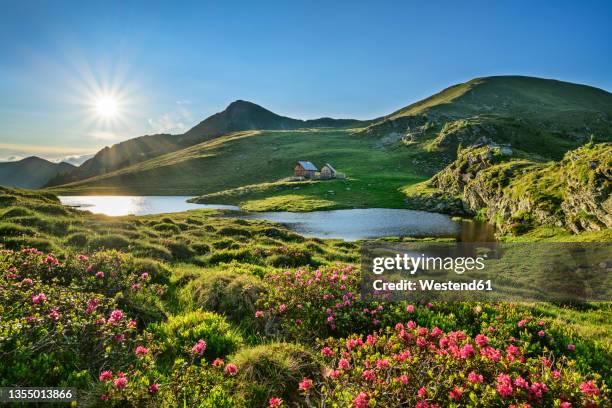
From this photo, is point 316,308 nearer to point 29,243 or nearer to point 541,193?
point 29,243

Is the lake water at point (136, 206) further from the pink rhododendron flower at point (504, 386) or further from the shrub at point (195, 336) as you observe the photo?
the pink rhododendron flower at point (504, 386)

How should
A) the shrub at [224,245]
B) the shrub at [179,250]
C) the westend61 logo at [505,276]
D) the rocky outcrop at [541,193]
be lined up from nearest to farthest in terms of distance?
1. the westend61 logo at [505,276]
2. the shrub at [179,250]
3. the shrub at [224,245]
4. the rocky outcrop at [541,193]

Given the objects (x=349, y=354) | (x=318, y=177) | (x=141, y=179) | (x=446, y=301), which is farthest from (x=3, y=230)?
(x=141, y=179)

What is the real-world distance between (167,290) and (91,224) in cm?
1395

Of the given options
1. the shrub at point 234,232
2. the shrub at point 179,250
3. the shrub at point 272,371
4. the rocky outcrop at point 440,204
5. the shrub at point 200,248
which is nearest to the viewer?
the shrub at point 272,371

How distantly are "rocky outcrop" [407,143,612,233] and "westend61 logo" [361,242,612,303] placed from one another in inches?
245

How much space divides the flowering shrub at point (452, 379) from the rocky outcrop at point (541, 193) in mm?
28895

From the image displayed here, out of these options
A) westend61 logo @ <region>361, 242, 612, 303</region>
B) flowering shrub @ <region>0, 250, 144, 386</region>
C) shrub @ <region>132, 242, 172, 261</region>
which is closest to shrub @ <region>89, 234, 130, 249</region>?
shrub @ <region>132, 242, 172, 261</region>

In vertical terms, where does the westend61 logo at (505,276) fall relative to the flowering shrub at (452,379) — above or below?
below

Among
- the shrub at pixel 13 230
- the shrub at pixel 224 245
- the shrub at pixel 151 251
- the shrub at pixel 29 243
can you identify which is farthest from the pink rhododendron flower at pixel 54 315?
the shrub at pixel 224 245

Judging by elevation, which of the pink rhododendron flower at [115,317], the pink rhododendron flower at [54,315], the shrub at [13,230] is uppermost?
the shrub at [13,230]

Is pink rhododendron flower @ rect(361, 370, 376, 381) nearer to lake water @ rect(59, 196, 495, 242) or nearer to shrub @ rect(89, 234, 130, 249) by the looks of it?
shrub @ rect(89, 234, 130, 249)

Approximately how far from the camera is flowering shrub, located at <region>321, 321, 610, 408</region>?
5.24 meters

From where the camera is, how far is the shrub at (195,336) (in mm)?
8156
